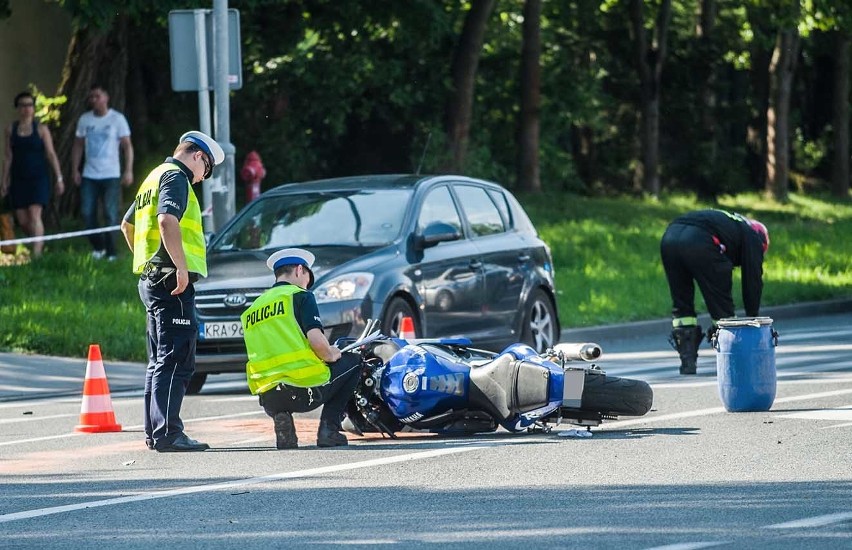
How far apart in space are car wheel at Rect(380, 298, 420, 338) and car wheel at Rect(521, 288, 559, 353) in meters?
1.64

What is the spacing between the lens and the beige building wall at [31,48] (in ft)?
86.6

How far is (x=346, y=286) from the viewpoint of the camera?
12.4m

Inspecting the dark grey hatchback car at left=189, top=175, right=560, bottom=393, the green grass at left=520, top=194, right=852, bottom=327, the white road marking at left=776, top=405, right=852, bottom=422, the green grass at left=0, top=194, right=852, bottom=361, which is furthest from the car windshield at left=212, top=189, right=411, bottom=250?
the green grass at left=520, top=194, right=852, bottom=327

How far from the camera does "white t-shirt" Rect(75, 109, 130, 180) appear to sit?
19.0m

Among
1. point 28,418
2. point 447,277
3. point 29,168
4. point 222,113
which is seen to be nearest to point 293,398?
point 28,418

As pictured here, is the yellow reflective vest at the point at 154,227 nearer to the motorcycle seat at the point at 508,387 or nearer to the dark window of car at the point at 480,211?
the motorcycle seat at the point at 508,387

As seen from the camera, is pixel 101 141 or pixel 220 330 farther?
pixel 101 141

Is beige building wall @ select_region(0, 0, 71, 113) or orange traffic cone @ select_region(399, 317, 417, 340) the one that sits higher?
beige building wall @ select_region(0, 0, 71, 113)

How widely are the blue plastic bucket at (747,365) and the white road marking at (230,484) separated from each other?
1975 millimetres

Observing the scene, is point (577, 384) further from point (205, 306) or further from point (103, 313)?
point (103, 313)

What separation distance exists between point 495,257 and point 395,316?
5.73 feet

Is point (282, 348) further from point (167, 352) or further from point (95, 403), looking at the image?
point (95, 403)

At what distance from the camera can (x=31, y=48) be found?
2688cm

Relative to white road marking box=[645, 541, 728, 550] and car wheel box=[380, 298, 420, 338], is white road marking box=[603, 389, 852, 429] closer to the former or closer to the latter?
car wheel box=[380, 298, 420, 338]
